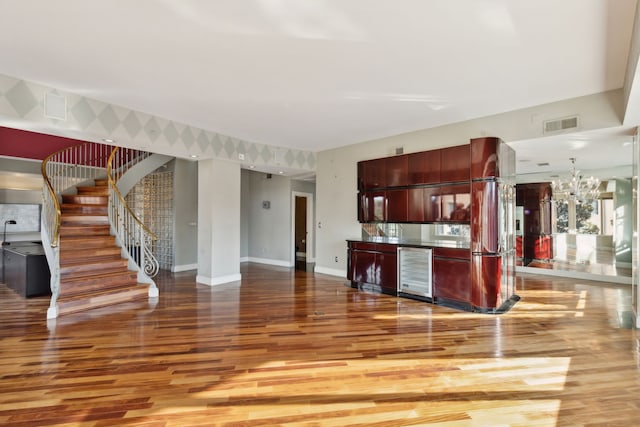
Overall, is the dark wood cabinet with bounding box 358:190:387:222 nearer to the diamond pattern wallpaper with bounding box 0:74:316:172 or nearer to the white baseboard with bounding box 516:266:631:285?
the diamond pattern wallpaper with bounding box 0:74:316:172

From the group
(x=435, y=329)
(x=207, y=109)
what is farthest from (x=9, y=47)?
(x=435, y=329)

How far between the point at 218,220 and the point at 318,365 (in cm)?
397

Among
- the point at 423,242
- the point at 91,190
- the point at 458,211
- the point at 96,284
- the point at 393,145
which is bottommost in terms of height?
the point at 96,284

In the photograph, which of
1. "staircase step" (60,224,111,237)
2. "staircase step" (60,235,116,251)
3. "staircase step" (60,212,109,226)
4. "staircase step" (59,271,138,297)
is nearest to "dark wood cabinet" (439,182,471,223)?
"staircase step" (59,271,138,297)

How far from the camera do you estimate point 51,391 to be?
7.59ft

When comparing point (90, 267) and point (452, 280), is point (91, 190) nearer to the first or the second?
point (90, 267)

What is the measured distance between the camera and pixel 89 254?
518 centimetres

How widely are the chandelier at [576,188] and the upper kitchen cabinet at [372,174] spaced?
4.28 metres

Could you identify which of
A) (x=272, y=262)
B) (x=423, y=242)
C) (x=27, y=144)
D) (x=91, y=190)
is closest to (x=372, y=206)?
(x=423, y=242)

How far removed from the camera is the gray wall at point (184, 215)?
7398 mm

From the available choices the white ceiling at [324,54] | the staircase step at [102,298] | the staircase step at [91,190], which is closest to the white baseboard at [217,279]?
the staircase step at [102,298]

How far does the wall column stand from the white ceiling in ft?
5.00

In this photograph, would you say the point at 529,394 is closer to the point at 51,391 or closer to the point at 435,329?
the point at 435,329

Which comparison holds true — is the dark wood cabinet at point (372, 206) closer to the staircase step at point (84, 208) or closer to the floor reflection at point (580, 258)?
the floor reflection at point (580, 258)
